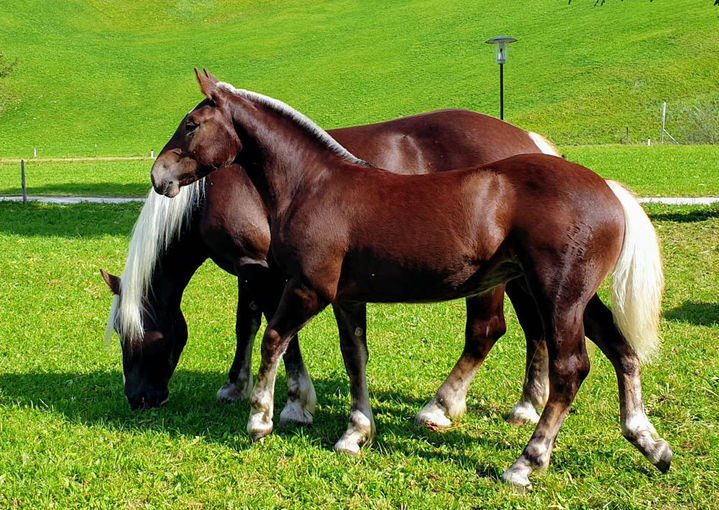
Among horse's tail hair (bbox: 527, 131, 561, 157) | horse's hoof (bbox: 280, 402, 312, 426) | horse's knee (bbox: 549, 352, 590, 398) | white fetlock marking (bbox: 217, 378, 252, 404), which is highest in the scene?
horse's tail hair (bbox: 527, 131, 561, 157)

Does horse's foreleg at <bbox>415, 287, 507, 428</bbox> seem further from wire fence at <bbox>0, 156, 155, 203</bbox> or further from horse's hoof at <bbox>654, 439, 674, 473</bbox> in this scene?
wire fence at <bbox>0, 156, 155, 203</bbox>

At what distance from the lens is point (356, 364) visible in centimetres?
464

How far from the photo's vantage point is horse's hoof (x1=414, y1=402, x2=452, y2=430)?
16.6 feet

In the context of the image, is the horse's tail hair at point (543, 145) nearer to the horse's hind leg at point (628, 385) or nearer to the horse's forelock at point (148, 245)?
the horse's hind leg at point (628, 385)

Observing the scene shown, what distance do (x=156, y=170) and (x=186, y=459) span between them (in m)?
1.90

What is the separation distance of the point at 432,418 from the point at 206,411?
5.92ft

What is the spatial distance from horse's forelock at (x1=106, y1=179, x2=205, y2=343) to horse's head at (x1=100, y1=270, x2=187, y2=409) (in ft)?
0.16

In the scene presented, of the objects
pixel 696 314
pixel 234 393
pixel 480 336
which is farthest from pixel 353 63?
pixel 480 336

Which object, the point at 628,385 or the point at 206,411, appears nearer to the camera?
the point at 628,385

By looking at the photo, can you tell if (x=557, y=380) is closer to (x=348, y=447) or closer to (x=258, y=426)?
(x=348, y=447)

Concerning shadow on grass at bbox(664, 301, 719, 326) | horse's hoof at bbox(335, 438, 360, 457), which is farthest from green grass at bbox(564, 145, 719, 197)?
horse's hoof at bbox(335, 438, 360, 457)

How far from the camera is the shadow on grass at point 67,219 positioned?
14.2 meters

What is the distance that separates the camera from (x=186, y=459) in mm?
4547

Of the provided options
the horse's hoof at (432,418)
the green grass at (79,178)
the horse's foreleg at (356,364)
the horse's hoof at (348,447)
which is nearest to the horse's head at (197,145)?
the horse's foreleg at (356,364)
